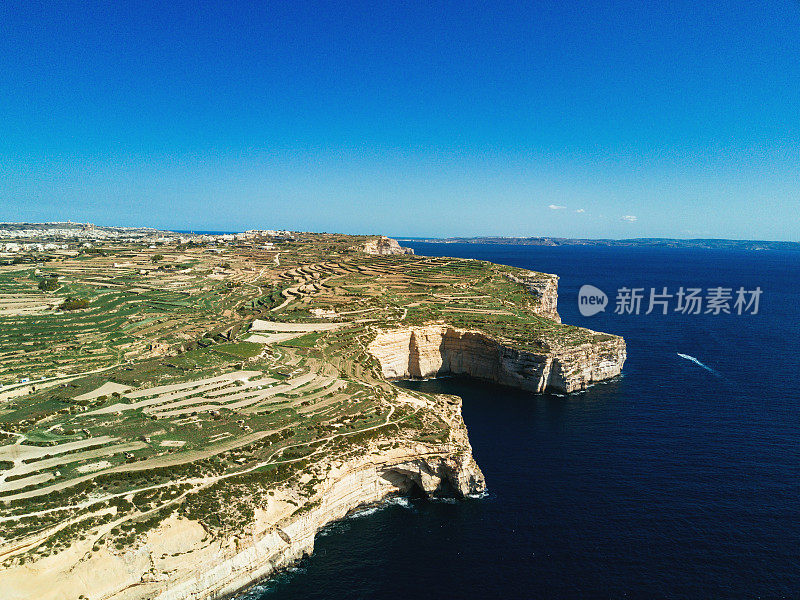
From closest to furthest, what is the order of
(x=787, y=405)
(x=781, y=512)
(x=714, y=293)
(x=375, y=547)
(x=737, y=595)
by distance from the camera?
(x=737, y=595) < (x=375, y=547) < (x=781, y=512) < (x=787, y=405) < (x=714, y=293)

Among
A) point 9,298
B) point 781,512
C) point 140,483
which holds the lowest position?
point 781,512

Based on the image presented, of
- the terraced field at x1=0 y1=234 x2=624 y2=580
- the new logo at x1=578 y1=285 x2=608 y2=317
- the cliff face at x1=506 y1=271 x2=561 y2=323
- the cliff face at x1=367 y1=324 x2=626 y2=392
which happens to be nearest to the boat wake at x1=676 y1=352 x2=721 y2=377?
the cliff face at x1=367 y1=324 x2=626 y2=392

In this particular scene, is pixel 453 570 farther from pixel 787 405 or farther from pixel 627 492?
pixel 787 405

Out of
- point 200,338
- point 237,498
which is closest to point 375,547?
Answer: point 237,498

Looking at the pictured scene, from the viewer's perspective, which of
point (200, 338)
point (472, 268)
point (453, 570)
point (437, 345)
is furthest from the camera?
point (472, 268)

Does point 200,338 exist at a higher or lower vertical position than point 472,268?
lower

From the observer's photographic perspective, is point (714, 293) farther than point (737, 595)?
Yes

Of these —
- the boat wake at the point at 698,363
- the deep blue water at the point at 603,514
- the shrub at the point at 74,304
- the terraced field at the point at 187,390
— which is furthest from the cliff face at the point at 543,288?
the shrub at the point at 74,304

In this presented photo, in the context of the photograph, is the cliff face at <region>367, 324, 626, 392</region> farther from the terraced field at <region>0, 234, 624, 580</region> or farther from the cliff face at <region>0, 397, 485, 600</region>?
the cliff face at <region>0, 397, 485, 600</region>
